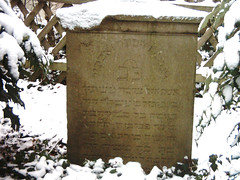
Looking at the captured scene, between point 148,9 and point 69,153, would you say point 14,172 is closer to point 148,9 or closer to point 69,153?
point 69,153

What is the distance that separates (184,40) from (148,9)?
0.39m

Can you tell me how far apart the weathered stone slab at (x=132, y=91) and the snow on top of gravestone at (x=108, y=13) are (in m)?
0.06

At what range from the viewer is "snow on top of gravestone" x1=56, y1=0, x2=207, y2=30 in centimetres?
224

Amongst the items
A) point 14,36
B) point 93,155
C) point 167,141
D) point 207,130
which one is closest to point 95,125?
point 93,155

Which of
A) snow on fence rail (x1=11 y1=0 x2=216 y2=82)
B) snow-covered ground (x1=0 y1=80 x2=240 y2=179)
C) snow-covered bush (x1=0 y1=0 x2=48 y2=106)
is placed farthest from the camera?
snow on fence rail (x1=11 y1=0 x2=216 y2=82)

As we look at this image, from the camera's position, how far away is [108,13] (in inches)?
Result: 88.1

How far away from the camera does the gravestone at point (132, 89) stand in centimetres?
231

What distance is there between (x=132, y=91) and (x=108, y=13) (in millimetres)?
660

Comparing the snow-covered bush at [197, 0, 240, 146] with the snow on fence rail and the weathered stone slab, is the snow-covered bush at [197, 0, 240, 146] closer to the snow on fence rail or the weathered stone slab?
the weathered stone slab

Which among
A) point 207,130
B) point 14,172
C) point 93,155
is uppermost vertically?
point 14,172

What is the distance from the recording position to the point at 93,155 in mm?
2539

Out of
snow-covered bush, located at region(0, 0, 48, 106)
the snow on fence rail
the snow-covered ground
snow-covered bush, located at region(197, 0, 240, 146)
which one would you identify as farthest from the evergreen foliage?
the snow on fence rail

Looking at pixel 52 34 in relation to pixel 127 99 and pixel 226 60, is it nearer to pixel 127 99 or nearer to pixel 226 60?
pixel 127 99

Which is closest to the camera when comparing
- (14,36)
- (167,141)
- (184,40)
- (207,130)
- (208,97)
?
(208,97)
